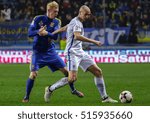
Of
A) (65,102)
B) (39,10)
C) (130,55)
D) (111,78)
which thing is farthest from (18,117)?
(39,10)

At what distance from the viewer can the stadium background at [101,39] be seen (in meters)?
23.2

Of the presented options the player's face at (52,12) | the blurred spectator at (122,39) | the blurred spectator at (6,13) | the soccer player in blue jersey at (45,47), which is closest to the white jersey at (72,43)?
the soccer player in blue jersey at (45,47)

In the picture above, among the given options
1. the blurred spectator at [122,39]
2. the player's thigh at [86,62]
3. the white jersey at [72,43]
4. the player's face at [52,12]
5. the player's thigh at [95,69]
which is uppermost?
the player's face at [52,12]

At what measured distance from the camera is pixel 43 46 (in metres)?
14.6

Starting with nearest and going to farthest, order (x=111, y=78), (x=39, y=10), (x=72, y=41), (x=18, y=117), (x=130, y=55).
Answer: (x=18, y=117)
(x=72, y=41)
(x=111, y=78)
(x=130, y=55)
(x=39, y=10)

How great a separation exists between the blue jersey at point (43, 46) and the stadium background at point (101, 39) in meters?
5.05

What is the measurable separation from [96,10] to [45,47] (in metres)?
20.4

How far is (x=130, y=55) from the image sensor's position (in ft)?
104

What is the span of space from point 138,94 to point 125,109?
19.4 feet

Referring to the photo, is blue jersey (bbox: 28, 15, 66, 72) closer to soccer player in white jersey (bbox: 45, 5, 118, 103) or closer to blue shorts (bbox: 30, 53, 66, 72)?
blue shorts (bbox: 30, 53, 66, 72)

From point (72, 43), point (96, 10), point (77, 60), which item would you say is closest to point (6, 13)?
point (96, 10)

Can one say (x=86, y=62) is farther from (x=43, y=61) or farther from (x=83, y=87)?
(x=83, y=87)

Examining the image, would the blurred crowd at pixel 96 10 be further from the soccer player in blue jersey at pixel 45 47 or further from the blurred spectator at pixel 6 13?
the soccer player in blue jersey at pixel 45 47

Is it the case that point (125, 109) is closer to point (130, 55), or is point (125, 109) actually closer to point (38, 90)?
point (38, 90)
